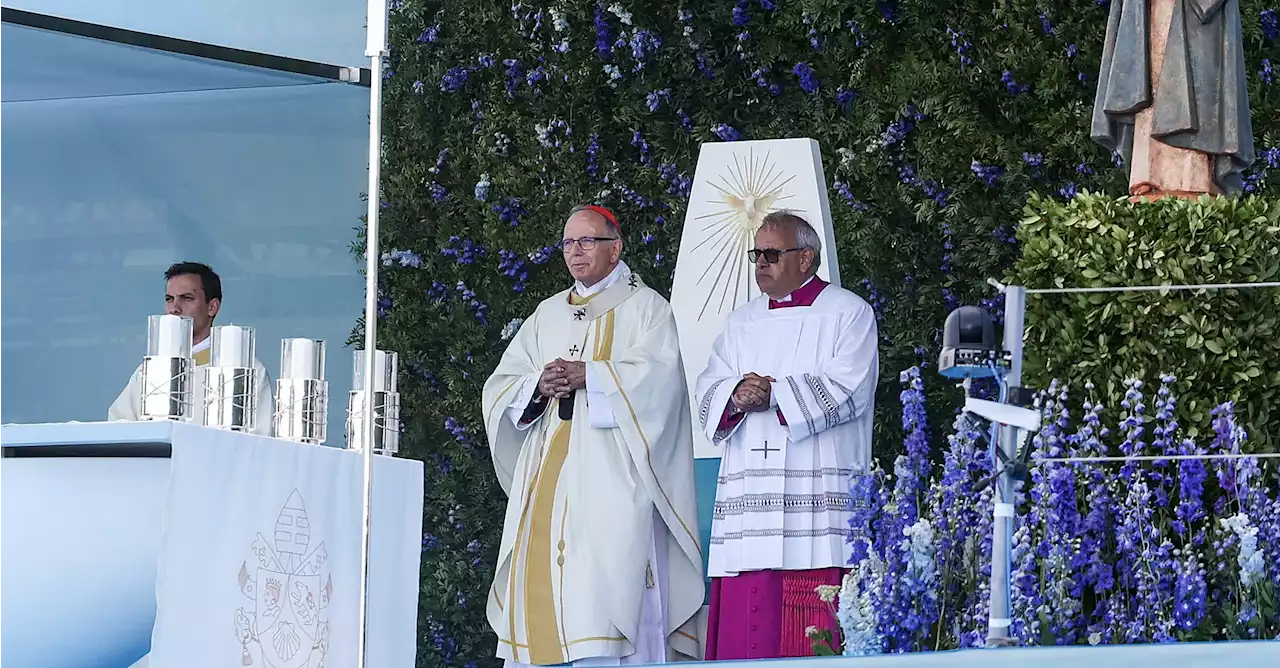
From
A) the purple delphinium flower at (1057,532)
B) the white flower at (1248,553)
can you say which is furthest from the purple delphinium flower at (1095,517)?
the white flower at (1248,553)

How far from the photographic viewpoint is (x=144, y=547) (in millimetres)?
3100

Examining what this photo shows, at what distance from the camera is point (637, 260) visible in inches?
314

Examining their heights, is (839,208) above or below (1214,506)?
above

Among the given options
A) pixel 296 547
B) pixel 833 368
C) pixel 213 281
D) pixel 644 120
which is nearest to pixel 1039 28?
pixel 644 120

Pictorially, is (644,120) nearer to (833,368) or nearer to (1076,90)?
(1076,90)

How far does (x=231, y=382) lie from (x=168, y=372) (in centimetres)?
15

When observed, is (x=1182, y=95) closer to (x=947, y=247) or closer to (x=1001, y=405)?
(x=947, y=247)

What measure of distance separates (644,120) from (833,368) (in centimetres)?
247

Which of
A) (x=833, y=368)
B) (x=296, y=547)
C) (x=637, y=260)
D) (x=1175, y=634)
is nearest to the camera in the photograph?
(x=296, y=547)

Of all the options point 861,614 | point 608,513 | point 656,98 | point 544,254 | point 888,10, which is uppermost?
point 888,10

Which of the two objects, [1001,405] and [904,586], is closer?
[1001,405]

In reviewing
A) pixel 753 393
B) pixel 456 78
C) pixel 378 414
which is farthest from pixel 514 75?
pixel 378 414

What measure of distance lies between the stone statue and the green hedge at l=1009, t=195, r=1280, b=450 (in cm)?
36

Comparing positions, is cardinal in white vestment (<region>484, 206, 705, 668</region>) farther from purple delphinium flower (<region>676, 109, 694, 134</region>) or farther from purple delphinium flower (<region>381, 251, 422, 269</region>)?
purple delphinium flower (<region>381, 251, 422, 269</region>)
